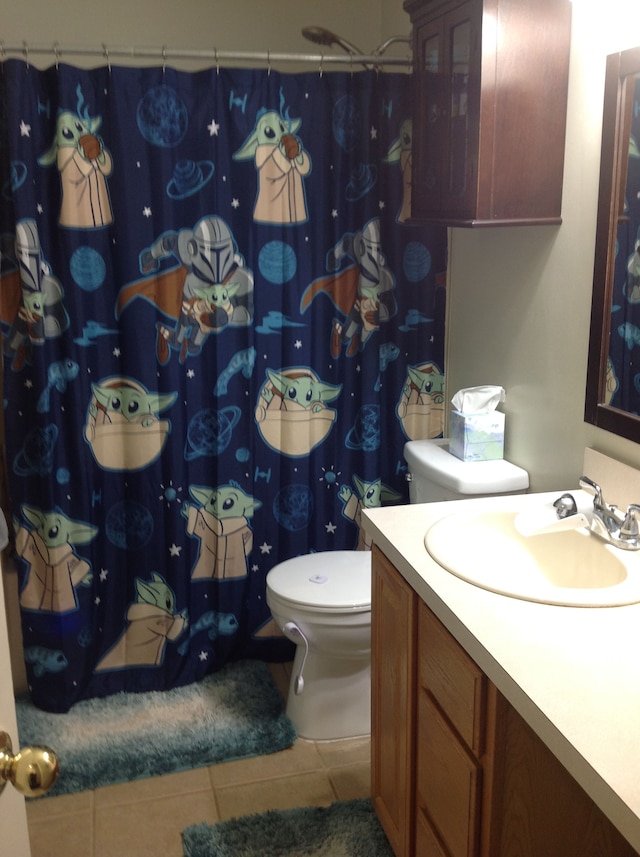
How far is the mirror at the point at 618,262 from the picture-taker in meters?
1.81

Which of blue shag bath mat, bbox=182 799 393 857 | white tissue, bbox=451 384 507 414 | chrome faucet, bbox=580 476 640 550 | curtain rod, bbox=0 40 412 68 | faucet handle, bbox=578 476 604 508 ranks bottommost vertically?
blue shag bath mat, bbox=182 799 393 857

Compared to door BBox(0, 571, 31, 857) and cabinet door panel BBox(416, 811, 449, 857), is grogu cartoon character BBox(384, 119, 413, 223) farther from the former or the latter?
door BBox(0, 571, 31, 857)

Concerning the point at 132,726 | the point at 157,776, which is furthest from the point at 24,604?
the point at 157,776

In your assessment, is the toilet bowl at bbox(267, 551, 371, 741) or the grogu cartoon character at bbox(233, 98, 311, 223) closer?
the toilet bowl at bbox(267, 551, 371, 741)

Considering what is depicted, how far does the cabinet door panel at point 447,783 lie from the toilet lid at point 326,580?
66 cm

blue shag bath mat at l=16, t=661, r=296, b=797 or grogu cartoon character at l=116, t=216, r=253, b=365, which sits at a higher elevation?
grogu cartoon character at l=116, t=216, r=253, b=365

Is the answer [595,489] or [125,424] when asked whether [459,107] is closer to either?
[595,489]

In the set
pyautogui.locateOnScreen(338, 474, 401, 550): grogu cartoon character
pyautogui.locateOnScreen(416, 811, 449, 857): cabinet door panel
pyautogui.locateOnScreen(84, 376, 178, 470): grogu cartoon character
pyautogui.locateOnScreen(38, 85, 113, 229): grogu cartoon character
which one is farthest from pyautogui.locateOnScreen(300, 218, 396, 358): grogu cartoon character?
pyautogui.locateOnScreen(416, 811, 449, 857): cabinet door panel

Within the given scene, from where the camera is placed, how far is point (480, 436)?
2383mm

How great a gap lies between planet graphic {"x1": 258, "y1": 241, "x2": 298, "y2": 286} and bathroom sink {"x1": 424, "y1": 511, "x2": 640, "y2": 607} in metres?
1.05

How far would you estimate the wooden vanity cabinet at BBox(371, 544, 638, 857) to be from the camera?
56.9 inches

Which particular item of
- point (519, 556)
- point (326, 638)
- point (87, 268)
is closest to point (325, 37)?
point (87, 268)

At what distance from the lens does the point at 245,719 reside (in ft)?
8.61

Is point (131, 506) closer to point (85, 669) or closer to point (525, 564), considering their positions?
point (85, 669)
